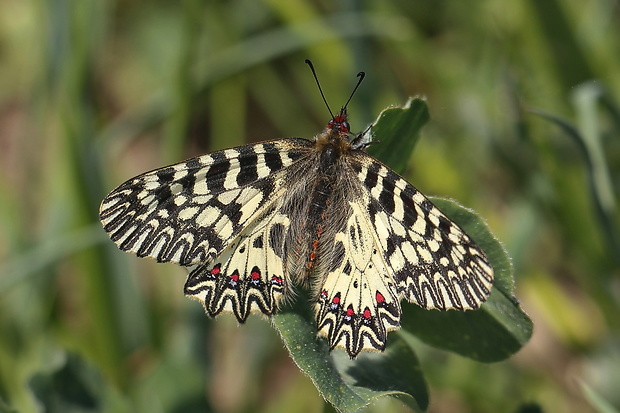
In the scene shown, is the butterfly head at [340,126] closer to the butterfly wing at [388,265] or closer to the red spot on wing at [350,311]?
the butterfly wing at [388,265]

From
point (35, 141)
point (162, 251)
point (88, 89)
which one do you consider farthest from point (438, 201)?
point (35, 141)

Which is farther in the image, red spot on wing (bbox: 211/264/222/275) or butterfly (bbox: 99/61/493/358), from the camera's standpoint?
red spot on wing (bbox: 211/264/222/275)

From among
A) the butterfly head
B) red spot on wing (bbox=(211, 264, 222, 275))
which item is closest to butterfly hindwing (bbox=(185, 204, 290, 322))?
→ red spot on wing (bbox=(211, 264, 222, 275))

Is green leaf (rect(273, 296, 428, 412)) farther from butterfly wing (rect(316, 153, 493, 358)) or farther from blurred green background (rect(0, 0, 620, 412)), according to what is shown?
blurred green background (rect(0, 0, 620, 412))

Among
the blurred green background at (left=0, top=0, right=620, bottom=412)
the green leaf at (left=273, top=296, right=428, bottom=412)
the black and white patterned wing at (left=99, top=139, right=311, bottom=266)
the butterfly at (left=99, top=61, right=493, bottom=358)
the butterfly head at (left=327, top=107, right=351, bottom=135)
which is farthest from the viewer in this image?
the blurred green background at (left=0, top=0, right=620, bottom=412)

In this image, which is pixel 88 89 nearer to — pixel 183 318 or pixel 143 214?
pixel 183 318

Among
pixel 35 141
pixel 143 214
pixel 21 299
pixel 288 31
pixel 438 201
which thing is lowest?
pixel 21 299
